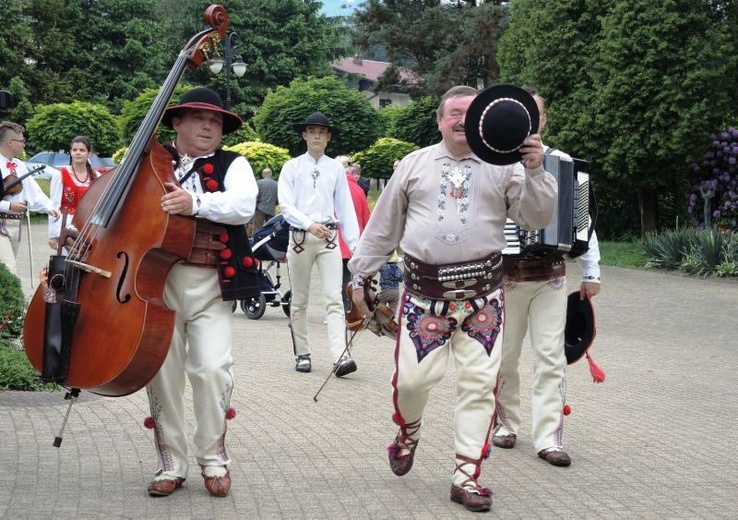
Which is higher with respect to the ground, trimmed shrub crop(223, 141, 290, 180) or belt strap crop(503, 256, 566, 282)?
trimmed shrub crop(223, 141, 290, 180)

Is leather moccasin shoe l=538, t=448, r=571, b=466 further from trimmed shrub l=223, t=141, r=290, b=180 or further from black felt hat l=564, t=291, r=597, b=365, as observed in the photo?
trimmed shrub l=223, t=141, r=290, b=180

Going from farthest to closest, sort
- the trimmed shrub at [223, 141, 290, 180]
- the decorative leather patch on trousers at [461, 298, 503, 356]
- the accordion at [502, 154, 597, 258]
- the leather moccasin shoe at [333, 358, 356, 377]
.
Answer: the trimmed shrub at [223, 141, 290, 180]
the leather moccasin shoe at [333, 358, 356, 377]
the accordion at [502, 154, 597, 258]
the decorative leather patch on trousers at [461, 298, 503, 356]

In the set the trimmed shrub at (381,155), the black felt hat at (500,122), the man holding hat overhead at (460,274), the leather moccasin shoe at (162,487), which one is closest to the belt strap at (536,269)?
the man holding hat overhead at (460,274)

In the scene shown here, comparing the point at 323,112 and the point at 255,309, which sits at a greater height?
the point at 323,112

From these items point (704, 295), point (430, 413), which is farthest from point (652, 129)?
point (430, 413)

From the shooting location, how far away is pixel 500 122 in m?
5.16

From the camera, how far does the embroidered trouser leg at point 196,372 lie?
222 inches

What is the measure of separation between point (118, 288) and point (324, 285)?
202 inches

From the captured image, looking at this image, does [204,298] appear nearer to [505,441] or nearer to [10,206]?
[505,441]

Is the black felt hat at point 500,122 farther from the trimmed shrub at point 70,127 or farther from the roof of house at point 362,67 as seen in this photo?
the roof of house at point 362,67

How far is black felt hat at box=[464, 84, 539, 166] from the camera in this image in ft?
17.0

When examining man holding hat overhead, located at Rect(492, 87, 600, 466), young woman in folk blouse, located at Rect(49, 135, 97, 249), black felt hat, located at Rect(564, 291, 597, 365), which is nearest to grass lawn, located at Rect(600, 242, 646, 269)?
young woman in folk blouse, located at Rect(49, 135, 97, 249)

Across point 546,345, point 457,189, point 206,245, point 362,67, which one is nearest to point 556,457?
point 546,345

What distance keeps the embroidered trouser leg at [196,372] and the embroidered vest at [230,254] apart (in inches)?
3.7
